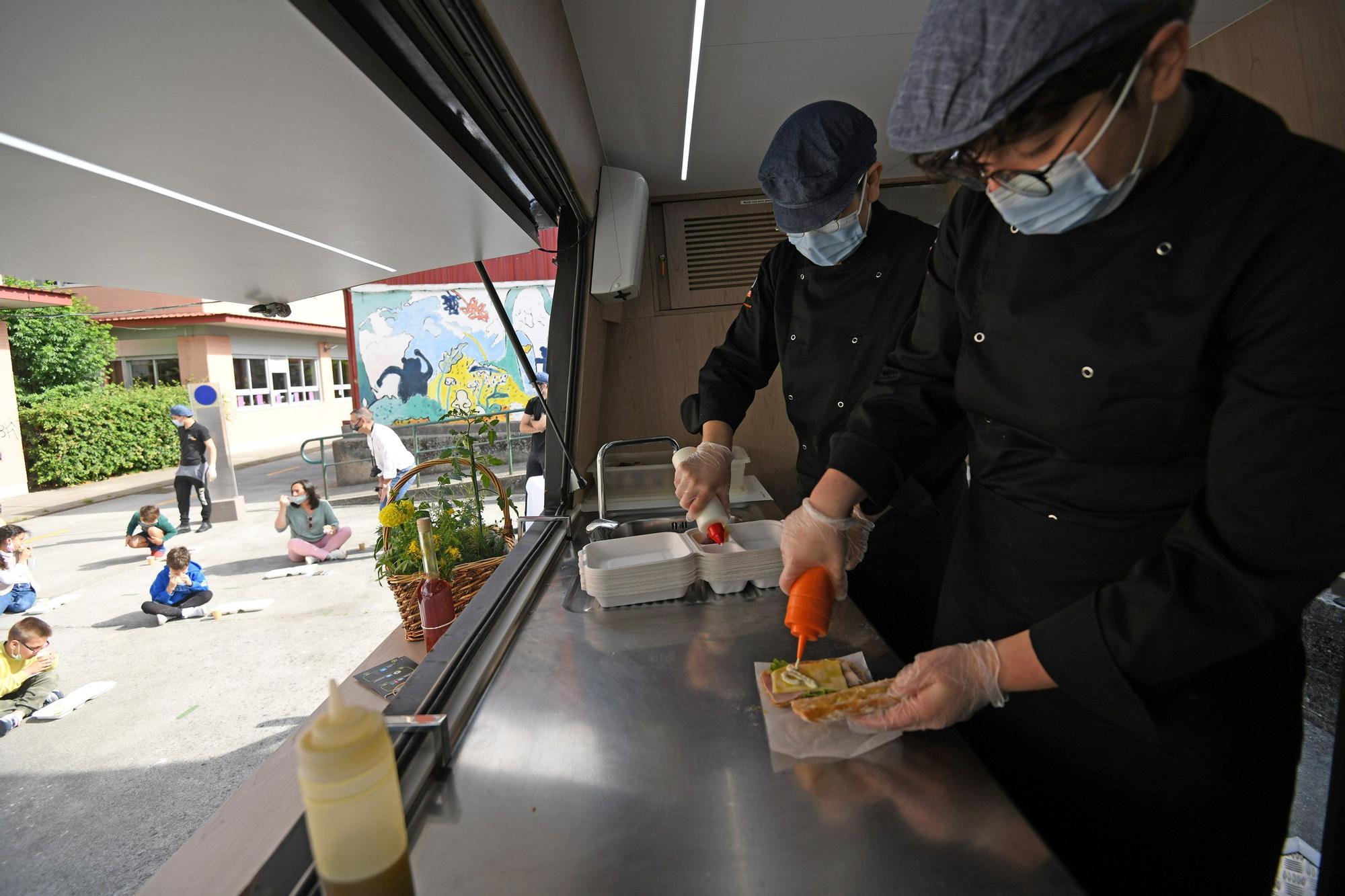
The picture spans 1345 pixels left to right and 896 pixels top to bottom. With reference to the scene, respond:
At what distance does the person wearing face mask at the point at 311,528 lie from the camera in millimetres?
6867

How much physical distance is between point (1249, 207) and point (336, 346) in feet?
77.6

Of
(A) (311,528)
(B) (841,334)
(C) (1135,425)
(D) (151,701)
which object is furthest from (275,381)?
(C) (1135,425)

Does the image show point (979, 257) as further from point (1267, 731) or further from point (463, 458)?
point (463, 458)

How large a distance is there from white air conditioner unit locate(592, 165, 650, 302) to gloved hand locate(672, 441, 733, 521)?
49.9 inches

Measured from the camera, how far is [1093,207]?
90 cm

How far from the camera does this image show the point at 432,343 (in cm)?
1213

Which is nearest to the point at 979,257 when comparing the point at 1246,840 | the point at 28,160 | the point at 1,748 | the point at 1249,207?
the point at 1249,207

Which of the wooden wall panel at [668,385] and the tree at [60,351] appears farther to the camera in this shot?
the tree at [60,351]

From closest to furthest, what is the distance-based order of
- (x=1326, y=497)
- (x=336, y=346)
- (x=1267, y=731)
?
(x=1326, y=497) < (x=1267, y=731) < (x=336, y=346)

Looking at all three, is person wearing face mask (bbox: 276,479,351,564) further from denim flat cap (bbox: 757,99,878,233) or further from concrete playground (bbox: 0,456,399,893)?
denim flat cap (bbox: 757,99,878,233)

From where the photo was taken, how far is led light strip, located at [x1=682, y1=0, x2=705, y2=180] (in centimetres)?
186

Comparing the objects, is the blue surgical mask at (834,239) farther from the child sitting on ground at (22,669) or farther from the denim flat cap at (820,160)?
the child sitting on ground at (22,669)

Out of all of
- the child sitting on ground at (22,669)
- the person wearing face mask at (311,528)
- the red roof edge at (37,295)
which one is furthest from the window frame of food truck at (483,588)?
the person wearing face mask at (311,528)

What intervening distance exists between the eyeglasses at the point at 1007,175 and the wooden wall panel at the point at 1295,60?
6.14 feet
